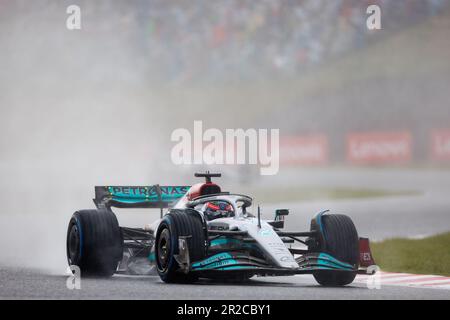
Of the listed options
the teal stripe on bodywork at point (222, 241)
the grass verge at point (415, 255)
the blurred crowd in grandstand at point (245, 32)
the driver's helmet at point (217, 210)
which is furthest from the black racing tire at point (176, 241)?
the blurred crowd in grandstand at point (245, 32)

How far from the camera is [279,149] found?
1293 inches

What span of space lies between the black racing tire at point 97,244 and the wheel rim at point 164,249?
0.60m

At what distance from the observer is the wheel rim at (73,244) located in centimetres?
1029

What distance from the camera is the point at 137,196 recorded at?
11594mm

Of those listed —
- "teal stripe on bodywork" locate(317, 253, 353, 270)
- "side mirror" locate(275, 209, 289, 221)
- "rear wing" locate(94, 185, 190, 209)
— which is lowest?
"teal stripe on bodywork" locate(317, 253, 353, 270)

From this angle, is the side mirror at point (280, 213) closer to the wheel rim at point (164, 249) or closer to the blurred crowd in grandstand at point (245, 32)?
the wheel rim at point (164, 249)

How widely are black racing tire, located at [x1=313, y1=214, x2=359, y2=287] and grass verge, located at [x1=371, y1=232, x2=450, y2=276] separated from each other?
1843 millimetres

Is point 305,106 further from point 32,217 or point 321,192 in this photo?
point 32,217

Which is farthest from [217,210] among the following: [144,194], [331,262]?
[144,194]

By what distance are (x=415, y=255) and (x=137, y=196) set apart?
3.93 m

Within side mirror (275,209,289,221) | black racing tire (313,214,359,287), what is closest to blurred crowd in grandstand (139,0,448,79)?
side mirror (275,209,289,221)

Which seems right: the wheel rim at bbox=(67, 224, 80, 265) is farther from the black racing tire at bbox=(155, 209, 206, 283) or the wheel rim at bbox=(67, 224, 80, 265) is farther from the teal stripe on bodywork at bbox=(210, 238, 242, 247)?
the teal stripe on bodywork at bbox=(210, 238, 242, 247)

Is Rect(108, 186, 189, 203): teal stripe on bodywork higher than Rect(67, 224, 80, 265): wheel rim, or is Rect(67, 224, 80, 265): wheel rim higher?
Rect(108, 186, 189, 203): teal stripe on bodywork

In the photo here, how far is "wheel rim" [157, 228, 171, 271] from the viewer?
9508 millimetres
